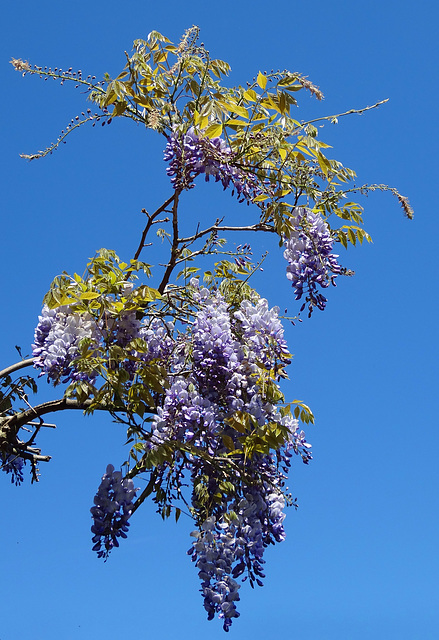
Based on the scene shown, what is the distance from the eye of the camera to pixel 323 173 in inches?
191

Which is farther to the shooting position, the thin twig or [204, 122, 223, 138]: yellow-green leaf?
the thin twig

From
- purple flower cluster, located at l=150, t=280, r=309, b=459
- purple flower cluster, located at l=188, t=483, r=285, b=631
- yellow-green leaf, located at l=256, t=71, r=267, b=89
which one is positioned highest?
yellow-green leaf, located at l=256, t=71, r=267, b=89

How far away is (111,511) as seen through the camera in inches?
185

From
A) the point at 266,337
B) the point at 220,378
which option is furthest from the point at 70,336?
the point at 266,337

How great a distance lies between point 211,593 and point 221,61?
3.41m

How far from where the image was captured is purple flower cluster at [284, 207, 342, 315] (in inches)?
183

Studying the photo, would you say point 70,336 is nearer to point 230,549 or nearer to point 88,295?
point 88,295

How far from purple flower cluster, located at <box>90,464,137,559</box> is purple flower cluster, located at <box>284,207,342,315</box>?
60.5 inches

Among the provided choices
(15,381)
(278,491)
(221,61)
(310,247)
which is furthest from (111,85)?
(278,491)

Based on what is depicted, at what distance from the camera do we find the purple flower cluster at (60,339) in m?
4.52

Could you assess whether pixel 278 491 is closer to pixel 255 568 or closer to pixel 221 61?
pixel 255 568

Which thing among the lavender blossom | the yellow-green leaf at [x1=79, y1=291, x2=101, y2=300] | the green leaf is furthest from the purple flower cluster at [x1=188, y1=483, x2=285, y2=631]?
the green leaf

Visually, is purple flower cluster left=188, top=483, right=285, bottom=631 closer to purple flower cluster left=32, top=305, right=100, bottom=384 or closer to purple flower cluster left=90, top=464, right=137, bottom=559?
purple flower cluster left=90, top=464, right=137, bottom=559

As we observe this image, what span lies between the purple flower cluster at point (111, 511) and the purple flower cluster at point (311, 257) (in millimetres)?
1538
